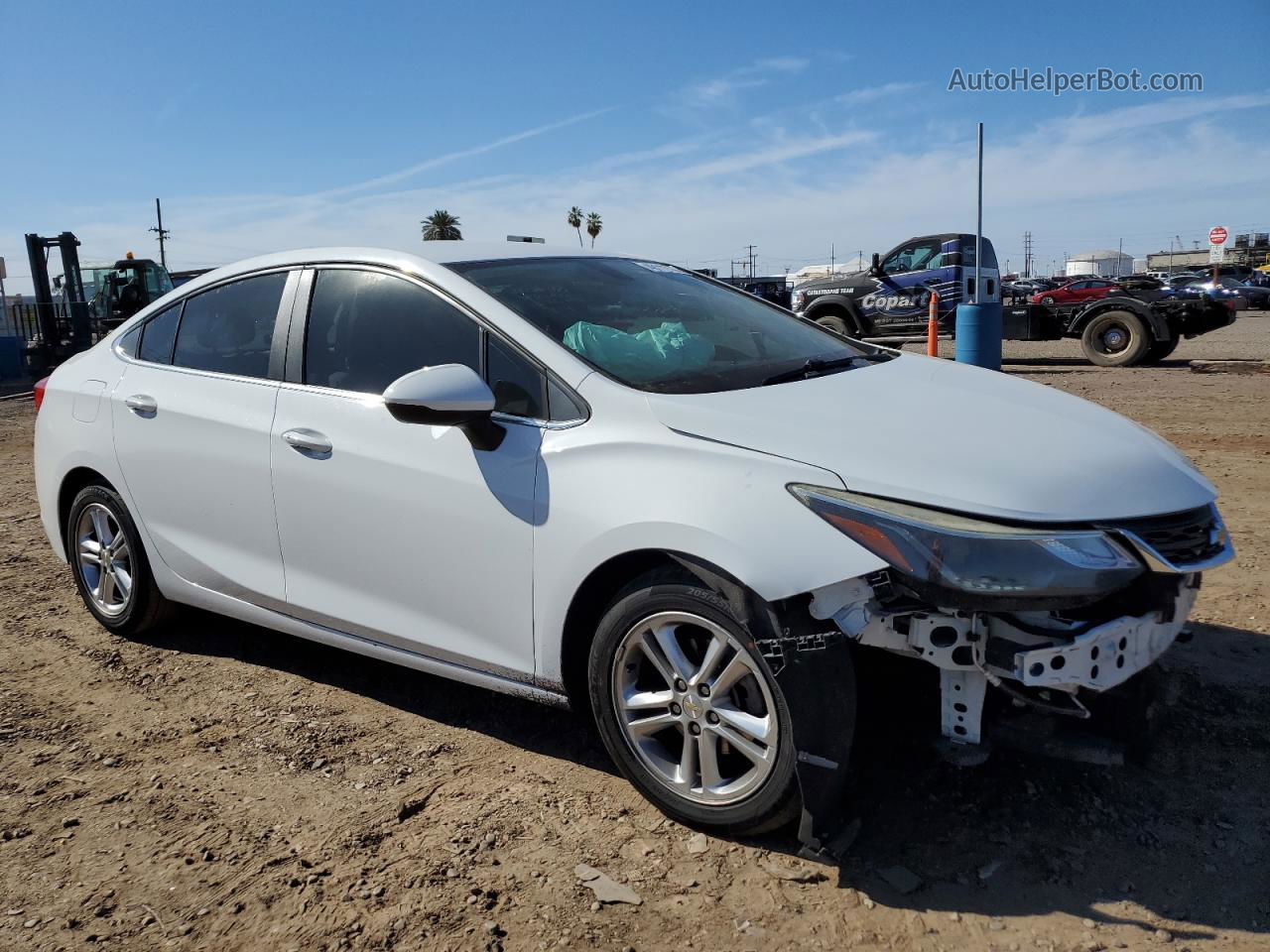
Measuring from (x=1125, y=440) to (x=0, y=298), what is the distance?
84.4 ft

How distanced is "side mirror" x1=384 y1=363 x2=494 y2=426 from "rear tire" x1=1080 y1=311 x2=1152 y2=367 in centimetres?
1484

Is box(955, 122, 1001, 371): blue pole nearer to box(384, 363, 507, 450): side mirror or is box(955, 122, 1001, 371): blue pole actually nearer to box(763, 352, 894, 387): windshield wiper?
box(763, 352, 894, 387): windshield wiper

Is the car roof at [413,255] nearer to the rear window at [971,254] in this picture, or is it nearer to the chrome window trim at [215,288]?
the chrome window trim at [215,288]

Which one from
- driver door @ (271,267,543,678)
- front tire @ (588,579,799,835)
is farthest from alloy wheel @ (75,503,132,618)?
front tire @ (588,579,799,835)

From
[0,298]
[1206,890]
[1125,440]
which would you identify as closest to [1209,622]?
[1125,440]

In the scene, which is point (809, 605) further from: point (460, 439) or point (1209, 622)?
point (1209, 622)

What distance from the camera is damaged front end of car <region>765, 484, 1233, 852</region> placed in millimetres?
2359

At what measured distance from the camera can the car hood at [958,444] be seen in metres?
2.47

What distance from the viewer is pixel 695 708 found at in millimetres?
2707

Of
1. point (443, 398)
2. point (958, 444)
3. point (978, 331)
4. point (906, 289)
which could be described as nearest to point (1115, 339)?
point (906, 289)

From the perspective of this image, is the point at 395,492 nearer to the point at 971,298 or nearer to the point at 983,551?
the point at 983,551

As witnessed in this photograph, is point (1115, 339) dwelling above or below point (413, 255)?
below

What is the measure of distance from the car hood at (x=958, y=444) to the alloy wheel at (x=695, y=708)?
1.69ft

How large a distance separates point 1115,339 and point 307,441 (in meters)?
15.0
